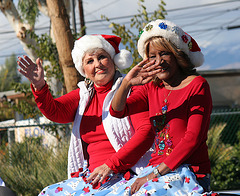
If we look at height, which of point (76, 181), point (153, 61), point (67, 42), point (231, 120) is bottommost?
point (231, 120)

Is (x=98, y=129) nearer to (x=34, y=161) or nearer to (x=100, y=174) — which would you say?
(x=100, y=174)

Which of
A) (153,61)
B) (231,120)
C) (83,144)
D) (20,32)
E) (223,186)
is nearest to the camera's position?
(153,61)

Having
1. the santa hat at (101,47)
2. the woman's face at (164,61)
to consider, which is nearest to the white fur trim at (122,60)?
the santa hat at (101,47)

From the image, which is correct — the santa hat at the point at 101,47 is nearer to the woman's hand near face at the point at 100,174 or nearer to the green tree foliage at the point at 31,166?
the woman's hand near face at the point at 100,174

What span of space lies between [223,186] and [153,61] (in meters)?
5.48

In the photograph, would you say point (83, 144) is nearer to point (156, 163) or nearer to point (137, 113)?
point (137, 113)

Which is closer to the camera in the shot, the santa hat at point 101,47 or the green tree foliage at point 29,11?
the santa hat at point 101,47

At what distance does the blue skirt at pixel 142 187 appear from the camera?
2164mm

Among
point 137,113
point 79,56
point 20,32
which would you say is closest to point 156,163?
point 137,113

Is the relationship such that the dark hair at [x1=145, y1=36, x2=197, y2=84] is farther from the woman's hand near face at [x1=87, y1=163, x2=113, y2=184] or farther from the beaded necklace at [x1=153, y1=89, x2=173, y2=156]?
the woman's hand near face at [x1=87, y1=163, x2=113, y2=184]

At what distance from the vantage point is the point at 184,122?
240 cm

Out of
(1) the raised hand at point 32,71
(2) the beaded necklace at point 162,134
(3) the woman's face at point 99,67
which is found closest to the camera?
(2) the beaded necklace at point 162,134

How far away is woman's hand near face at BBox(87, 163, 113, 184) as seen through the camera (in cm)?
261

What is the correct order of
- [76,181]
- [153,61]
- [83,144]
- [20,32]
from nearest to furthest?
1. [153,61]
2. [76,181]
3. [83,144]
4. [20,32]
